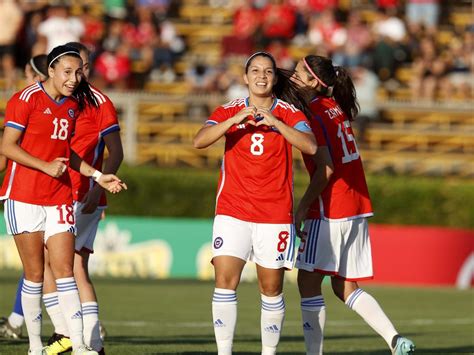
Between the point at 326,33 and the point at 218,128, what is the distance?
1748 cm

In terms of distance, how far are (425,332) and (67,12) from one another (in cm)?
1420

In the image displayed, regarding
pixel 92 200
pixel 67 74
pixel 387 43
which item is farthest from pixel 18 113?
pixel 387 43

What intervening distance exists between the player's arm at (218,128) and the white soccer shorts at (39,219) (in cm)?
113

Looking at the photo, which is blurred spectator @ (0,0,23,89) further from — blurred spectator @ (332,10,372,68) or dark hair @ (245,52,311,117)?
dark hair @ (245,52,311,117)

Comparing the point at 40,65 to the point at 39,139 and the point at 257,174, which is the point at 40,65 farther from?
the point at 257,174

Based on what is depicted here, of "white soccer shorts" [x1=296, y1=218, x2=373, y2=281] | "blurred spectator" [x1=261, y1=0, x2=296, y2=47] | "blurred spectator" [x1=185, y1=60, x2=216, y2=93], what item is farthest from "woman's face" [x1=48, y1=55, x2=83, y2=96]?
"blurred spectator" [x1=261, y1=0, x2=296, y2=47]

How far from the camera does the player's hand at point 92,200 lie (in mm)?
9859

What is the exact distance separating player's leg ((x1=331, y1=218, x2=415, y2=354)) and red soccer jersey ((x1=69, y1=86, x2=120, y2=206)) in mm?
2091

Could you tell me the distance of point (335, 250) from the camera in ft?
30.9

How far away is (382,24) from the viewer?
25859 mm

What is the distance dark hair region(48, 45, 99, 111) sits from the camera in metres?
8.81

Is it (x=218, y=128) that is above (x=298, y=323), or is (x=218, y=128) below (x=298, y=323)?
above

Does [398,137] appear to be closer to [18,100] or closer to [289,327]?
[289,327]

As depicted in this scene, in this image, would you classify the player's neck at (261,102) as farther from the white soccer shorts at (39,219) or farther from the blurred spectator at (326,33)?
the blurred spectator at (326,33)
